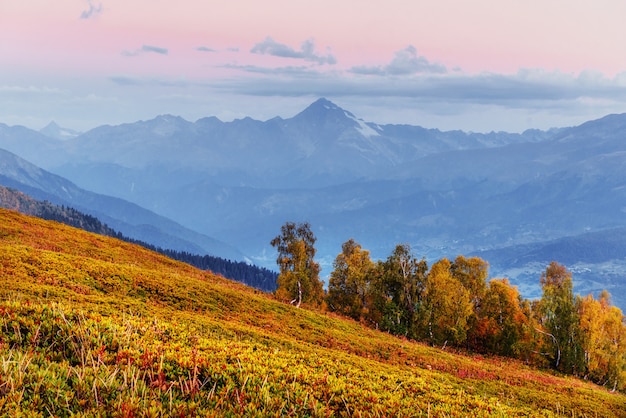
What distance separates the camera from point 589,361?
56.2 metres

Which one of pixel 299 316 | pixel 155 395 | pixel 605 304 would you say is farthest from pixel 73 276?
pixel 605 304

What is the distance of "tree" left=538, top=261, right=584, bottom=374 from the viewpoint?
56.2 m

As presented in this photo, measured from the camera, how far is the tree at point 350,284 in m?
73.4

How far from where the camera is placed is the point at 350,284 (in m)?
75.3

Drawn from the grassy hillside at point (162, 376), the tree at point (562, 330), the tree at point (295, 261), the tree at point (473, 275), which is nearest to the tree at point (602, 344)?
the tree at point (562, 330)

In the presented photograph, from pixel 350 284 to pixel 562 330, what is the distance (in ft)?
102

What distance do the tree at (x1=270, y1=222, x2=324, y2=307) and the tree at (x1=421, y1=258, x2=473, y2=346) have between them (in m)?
17.4

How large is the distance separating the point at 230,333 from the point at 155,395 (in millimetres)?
13323

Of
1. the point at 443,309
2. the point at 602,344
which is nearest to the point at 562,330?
the point at 602,344

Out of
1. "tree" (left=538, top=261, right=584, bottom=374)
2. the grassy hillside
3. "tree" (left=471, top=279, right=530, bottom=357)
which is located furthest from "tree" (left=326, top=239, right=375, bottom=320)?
the grassy hillside

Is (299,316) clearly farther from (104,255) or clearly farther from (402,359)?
(104,255)

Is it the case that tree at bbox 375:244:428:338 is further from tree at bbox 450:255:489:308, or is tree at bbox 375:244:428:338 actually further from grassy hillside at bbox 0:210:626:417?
grassy hillside at bbox 0:210:626:417

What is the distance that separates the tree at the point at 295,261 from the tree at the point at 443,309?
17.4 m

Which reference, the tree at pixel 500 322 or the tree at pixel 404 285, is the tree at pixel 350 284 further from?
the tree at pixel 500 322
